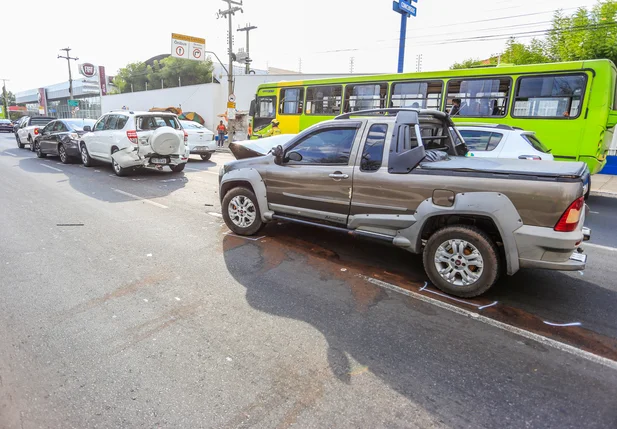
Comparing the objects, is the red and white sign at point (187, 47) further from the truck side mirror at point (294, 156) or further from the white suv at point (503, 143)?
the truck side mirror at point (294, 156)

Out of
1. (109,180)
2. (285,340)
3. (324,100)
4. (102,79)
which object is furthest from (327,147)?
(102,79)

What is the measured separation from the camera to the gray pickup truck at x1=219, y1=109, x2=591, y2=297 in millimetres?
3488

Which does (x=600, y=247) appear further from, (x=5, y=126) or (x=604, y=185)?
(x=5, y=126)

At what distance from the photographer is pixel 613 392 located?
8.49 ft

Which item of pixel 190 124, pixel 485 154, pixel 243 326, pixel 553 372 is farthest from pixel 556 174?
pixel 190 124

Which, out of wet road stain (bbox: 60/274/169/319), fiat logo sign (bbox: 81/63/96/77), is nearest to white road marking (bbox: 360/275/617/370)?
wet road stain (bbox: 60/274/169/319)

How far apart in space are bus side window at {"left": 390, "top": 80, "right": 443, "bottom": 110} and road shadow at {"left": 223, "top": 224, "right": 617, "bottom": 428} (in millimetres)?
7648

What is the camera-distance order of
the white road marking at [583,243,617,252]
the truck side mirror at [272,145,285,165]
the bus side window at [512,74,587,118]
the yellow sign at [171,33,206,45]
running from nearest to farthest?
1. the truck side mirror at [272,145,285,165]
2. the white road marking at [583,243,617,252]
3. the bus side window at [512,74,587,118]
4. the yellow sign at [171,33,206,45]

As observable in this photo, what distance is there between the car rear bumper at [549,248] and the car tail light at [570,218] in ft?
0.15

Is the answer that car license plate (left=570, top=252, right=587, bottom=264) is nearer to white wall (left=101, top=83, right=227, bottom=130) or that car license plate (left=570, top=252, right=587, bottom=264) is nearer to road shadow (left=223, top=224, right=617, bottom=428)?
road shadow (left=223, top=224, right=617, bottom=428)

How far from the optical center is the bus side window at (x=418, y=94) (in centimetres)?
1109

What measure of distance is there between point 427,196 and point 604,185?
1077cm

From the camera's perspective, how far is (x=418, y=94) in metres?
11.4

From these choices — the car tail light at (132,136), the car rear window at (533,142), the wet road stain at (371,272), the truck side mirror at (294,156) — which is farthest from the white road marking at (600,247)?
the car tail light at (132,136)
